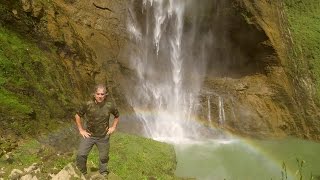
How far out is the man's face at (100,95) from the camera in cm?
757

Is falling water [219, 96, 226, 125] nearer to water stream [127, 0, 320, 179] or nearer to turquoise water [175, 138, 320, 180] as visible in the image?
water stream [127, 0, 320, 179]

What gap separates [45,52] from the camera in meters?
13.8

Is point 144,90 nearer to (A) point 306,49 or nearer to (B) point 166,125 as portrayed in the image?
(B) point 166,125

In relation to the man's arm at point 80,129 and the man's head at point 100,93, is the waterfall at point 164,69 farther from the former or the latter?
the man's head at point 100,93

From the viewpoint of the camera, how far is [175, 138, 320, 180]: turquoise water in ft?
45.9

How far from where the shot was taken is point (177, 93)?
777 inches

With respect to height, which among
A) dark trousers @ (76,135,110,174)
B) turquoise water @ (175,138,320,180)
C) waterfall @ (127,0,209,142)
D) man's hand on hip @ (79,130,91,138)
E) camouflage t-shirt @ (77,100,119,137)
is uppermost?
waterfall @ (127,0,209,142)

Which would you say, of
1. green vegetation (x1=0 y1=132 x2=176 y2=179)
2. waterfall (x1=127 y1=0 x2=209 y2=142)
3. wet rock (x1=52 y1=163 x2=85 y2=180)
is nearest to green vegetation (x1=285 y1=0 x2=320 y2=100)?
waterfall (x1=127 y1=0 x2=209 y2=142)

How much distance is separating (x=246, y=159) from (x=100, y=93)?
9.63 meters

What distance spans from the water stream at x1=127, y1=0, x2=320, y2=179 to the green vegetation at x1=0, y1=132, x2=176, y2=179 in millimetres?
2399

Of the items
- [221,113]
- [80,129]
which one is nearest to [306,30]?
[221,113]

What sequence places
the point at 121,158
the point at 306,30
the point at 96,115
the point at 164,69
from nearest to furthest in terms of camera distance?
1. the point at 96,115
2. the point at 121,158
3. the point at 306,30
4. the point at 164,69

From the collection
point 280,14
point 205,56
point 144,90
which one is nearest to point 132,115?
point 144,90

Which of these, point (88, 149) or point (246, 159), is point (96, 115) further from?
point (246, 159)
